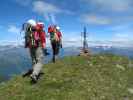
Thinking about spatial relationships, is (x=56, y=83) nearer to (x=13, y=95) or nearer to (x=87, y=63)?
(x=13, y=95)

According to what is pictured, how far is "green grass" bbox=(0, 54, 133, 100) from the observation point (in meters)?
16.0

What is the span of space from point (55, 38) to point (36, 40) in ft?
29.3

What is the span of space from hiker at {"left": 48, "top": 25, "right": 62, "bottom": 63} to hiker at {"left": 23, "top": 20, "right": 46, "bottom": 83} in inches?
322

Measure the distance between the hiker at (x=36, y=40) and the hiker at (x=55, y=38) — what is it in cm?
818

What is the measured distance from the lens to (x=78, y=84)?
17453 millimetres

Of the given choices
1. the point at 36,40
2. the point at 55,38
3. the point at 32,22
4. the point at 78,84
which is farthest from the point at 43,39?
the point at 55,38

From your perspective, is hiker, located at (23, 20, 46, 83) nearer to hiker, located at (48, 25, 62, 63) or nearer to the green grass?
the green grass

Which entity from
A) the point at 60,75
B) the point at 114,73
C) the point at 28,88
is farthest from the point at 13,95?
the point at 114,73

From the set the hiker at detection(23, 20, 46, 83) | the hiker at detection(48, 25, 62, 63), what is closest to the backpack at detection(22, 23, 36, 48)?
the hiker at detection(23, 20, 46, 83)

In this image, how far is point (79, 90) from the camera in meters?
16.5

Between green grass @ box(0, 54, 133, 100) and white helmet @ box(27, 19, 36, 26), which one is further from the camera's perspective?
white helmet @ box(27, 19, 36, 26)

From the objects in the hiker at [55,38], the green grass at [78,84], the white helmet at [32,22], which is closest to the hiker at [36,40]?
the white helmet at [32,22]

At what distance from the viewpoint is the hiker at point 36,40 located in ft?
60.6

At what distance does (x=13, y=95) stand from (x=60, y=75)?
13.0ft
